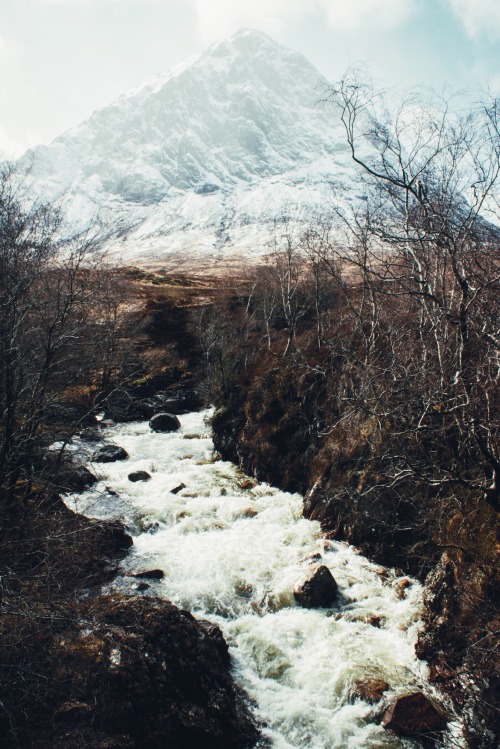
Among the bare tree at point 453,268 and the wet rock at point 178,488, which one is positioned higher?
the bare tree at point 453,268

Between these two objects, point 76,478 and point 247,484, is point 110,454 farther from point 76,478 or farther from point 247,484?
point 247,484

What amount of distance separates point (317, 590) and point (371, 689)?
3.02 metres

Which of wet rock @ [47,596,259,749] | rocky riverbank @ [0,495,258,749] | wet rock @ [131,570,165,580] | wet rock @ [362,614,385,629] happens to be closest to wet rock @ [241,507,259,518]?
wet rock @ [131,570,165,580]

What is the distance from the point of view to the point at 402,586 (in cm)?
1201

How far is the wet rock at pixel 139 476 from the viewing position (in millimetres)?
21688

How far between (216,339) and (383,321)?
2370 cm

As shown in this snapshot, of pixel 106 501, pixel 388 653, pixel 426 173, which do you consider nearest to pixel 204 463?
pixel 106 501

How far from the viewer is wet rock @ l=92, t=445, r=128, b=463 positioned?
948 inches

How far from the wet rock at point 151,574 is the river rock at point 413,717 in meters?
7.24

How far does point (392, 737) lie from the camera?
319 inches

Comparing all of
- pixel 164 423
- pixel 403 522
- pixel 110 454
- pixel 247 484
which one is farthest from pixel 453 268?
pixel 164 423

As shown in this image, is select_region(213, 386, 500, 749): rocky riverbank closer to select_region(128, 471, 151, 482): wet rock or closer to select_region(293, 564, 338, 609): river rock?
select_region(293, 564, 338, 609): river rock

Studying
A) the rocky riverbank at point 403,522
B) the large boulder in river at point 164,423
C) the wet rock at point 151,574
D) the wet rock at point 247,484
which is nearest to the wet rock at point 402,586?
the rocky riverbank at point 403,522

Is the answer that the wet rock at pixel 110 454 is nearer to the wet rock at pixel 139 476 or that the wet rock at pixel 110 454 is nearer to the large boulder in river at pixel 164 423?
the wet rock at pixel 139 476
